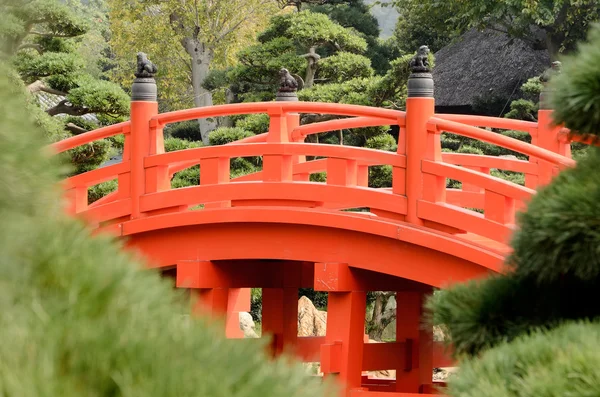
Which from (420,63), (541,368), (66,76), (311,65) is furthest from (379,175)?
(541,368)

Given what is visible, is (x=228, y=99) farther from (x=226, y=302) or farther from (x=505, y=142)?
(x=505, y=142)

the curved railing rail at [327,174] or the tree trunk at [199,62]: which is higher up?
the tree trunk at [199,62]

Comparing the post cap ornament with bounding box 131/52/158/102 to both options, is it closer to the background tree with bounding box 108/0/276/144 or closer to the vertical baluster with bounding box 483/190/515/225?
the vertical baluster with bounding box 483/190/515/225

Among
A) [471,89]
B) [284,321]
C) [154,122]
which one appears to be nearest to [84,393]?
[154,122]

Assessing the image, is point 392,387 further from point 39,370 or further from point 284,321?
point 39,370

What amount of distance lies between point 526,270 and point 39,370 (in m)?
1.99

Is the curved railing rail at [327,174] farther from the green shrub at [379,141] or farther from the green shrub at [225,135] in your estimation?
the green shrub at [379,141]

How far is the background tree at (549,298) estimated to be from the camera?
2.64 m

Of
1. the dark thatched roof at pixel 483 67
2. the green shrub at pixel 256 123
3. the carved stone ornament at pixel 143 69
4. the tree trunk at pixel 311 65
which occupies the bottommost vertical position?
the carved stone ornament at pixel 143 69

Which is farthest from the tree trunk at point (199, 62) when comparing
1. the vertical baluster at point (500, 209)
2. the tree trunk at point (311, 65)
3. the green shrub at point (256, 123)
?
the vertical baluster at point (500, 209)

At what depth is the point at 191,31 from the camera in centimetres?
2541

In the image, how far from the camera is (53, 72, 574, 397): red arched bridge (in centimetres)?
586

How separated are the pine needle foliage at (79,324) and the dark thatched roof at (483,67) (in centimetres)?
1950

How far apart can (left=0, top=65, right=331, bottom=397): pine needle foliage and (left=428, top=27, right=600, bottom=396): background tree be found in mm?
1090
